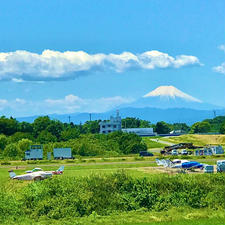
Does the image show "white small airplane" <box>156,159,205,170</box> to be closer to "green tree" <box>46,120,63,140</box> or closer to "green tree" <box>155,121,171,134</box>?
"green tree" <box>46,120,63,140</box>

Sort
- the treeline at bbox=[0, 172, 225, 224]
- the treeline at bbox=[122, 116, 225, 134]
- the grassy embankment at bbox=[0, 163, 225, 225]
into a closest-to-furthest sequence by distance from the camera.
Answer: the grassy embankment at bbox=[0, 163, 225, 225] → the treeline at bbox=[0, 172, 225, 224] → the treeline at bbox=[122, 116, 225, 134]

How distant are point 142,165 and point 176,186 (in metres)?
19.8

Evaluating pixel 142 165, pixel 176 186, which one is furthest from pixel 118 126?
pixel 176 186

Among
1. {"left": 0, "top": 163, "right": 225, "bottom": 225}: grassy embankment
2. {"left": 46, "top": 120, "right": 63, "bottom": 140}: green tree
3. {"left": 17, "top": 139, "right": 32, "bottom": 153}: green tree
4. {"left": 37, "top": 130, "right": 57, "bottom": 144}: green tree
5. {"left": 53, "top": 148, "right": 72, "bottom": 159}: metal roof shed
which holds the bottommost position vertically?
{"left": 0, "top": 163, "right": 225, "bottom": 225}: grassy embankment

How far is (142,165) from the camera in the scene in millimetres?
45844

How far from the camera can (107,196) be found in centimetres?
2434

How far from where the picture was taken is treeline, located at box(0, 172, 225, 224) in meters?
22.2

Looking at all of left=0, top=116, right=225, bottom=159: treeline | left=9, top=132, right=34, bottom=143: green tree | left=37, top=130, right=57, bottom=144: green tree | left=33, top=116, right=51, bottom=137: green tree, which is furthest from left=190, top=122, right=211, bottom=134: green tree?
left=9, top=132, right=34, bottom=143: green tree

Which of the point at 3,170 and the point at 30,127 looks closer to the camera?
the point at 3,170

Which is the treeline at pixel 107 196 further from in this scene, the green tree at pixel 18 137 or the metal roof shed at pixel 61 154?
the green tree at pixel 18 137

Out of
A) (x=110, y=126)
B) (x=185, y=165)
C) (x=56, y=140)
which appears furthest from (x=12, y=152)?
(x=110, y=126)

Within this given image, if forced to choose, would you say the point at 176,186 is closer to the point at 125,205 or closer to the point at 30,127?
the point at 125,205

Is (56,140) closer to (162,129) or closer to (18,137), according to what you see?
(18,137)

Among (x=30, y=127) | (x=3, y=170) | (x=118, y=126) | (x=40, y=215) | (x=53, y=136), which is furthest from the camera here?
(x=118, y=126)
